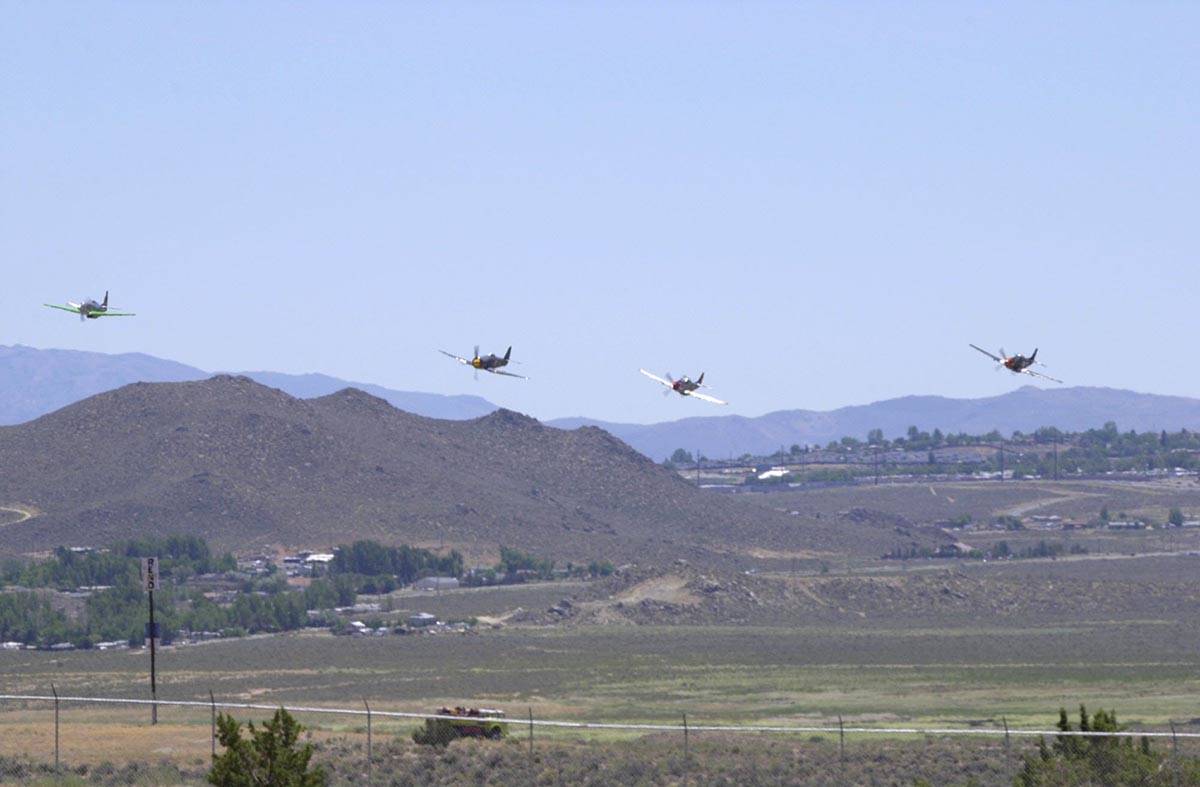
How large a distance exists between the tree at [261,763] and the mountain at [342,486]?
358 ft

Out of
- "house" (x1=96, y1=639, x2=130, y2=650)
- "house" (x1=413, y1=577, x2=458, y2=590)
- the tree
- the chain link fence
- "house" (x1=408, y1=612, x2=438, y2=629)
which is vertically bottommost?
the chain link fence

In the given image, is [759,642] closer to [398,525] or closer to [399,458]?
[398,525]

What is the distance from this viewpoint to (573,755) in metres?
41.6

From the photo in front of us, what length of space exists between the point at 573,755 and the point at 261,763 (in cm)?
1190

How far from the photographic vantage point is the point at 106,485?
152000mm

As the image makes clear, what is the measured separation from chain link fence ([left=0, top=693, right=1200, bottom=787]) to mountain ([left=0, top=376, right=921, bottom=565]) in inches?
3771

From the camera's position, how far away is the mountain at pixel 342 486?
145m

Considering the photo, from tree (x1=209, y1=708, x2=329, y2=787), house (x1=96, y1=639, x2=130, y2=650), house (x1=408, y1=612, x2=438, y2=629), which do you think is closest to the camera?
tree (x1=209, y1=708, x2=329, y2=787)

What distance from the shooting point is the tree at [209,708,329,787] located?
3052cm

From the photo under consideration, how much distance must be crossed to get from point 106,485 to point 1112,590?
252ft

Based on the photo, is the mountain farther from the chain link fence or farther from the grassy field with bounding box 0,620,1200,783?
the chain link fence

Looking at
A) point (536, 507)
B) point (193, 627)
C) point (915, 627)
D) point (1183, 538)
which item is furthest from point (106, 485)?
point (1183, 538)

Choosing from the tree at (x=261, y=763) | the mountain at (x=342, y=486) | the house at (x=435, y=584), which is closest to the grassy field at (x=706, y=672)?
the house at (x=435, y=584)

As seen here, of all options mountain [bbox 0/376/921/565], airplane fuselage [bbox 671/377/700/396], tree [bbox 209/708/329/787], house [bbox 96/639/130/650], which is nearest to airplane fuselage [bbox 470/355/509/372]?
airplane fuselage [bbox 671/377/700/396]
